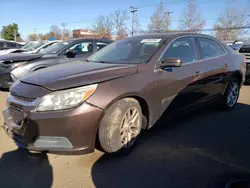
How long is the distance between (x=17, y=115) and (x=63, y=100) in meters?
0.64

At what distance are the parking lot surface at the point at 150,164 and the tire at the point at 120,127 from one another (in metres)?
0.17

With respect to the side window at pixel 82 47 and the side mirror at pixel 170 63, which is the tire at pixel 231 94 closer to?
the side mirror at pixel 170 63

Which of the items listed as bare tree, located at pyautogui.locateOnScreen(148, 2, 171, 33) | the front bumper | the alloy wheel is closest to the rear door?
the alloy wheel

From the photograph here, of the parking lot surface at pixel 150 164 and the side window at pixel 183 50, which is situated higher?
the side window at pixel 183 50

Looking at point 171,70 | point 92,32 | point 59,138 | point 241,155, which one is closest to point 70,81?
point 59,138

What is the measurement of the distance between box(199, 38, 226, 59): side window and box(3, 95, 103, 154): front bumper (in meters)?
2.49

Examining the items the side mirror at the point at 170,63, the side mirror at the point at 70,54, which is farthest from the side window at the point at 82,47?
the side mirror at the point at 170,63

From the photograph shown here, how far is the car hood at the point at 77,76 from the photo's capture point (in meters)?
2.64

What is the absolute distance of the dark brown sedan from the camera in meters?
2.54

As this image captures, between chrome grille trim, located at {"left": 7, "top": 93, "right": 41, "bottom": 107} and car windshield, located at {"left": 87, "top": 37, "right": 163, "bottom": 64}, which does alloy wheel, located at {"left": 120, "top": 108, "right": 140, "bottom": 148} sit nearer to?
car windshield, located at {"left": 87, "top": 37, "right": 163, "bottom": 64}

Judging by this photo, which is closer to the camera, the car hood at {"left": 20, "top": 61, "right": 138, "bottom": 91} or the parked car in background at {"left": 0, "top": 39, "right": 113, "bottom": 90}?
the car hood at {"left": 20, "top": 61, "right": 138, "bottom": 91}

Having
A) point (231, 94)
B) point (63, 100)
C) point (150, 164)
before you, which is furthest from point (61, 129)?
point (231, 94)

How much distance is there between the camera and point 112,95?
2.70 metres

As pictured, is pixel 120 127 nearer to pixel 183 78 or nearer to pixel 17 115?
pixel 17 115
